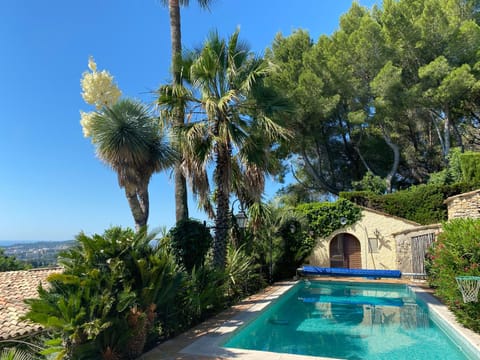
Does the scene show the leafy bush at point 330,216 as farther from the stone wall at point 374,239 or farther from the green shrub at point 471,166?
the green shrub at point 471,166

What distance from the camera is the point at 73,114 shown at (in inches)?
658

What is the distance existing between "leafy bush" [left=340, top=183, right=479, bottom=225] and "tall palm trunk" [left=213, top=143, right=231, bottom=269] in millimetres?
10425

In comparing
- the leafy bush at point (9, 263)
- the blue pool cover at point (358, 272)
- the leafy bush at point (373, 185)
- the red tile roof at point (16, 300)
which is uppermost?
the leafy bush at point (373, 185)

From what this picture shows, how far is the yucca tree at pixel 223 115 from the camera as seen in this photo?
29.1 feet

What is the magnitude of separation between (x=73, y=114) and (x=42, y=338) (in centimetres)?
1402

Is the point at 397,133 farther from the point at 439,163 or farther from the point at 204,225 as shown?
the point at 204,225

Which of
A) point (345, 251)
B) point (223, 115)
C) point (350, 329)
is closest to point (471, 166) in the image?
point (345, 251)

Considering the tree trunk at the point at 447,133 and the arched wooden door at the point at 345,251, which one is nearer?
the arched wooden door at the point at 345,251

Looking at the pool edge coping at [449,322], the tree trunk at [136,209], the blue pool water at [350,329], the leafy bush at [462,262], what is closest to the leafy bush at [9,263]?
the tree trunk at [136,209]

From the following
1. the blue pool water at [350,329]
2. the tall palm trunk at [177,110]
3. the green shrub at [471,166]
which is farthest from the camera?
the green shrub at [471,166]

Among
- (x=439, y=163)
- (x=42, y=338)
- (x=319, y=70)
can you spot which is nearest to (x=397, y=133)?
(x=439, y=163)

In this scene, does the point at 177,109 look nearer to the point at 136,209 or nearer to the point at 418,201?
A: the point at 136,209

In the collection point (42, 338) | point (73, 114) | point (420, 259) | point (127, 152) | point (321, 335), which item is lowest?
point (321, 335)

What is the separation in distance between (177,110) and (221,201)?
2.92 meters
